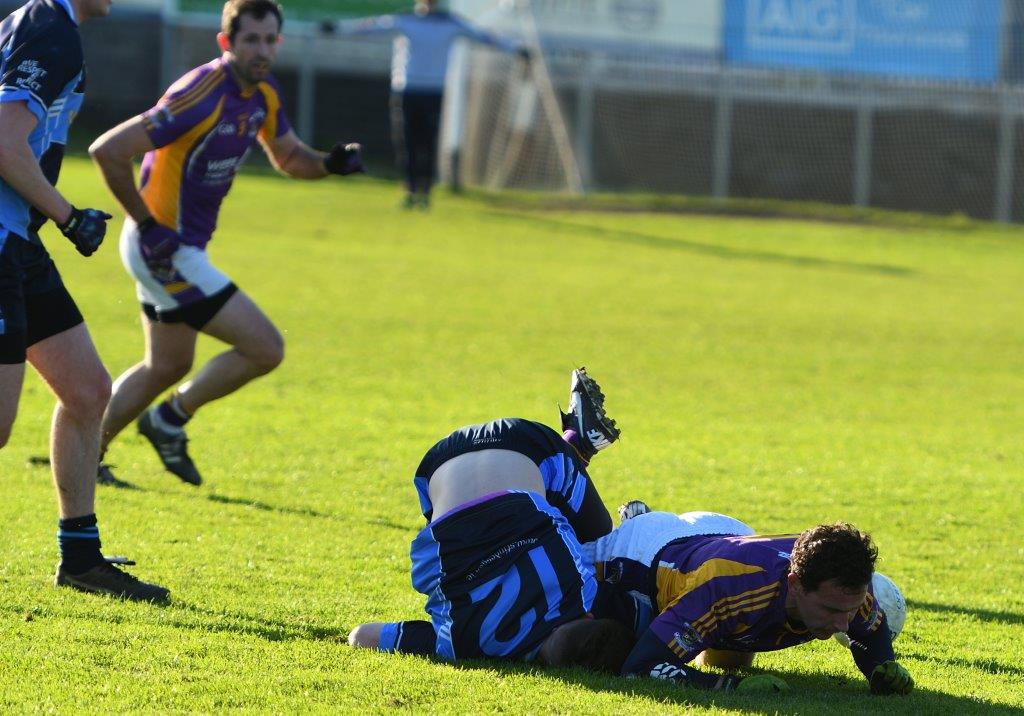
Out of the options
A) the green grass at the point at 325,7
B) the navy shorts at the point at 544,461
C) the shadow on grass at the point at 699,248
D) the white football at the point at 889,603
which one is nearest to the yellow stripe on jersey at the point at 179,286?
the navy shorts at the point at 544,461

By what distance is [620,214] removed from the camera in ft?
82.2

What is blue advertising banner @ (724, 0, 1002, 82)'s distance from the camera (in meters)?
27.4

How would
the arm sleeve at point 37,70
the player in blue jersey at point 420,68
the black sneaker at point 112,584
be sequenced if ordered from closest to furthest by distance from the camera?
the arm sleeve at point 37,70 → the black sneaker at point 112,584 → the player in blue jersey at point 420,68

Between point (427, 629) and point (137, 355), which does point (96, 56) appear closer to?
point (137, 355)

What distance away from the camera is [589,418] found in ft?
18.9

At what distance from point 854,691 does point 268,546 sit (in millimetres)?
2668

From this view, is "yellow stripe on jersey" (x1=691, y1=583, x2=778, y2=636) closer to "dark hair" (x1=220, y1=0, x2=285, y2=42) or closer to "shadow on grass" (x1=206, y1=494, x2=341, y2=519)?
"shadow on grass" (x1=206, y1=494, x2=341, y2=519)

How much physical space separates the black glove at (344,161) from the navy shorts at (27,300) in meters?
2.40

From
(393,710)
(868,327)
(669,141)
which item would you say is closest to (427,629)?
(393,710)

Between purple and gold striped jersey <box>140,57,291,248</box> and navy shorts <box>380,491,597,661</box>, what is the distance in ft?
10.3

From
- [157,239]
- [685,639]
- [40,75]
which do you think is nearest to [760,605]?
[685,639]

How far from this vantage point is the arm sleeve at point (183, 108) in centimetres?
718

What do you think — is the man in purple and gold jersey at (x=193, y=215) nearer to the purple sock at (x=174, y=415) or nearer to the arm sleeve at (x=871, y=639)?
the purple sock at (x=174, y=415)

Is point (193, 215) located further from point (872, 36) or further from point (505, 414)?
point (872, 36)
